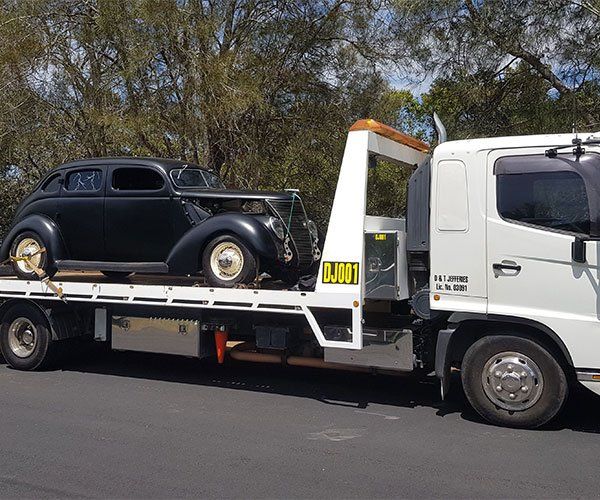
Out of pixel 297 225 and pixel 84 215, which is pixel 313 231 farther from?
pixel 84 215

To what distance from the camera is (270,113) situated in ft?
41.8

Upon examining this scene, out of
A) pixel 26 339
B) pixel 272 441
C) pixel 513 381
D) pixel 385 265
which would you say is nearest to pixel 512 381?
pixel 513 381

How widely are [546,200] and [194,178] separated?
165 inches

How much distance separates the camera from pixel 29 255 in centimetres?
851

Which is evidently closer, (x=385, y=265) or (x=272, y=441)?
(x=272, y=441)

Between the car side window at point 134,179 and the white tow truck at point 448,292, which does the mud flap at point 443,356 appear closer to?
the white tow truck at point 448,292

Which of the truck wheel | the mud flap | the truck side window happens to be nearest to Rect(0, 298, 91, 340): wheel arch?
the mud flap

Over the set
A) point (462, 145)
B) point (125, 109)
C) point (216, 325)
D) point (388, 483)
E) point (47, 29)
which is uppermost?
point (47, 29)

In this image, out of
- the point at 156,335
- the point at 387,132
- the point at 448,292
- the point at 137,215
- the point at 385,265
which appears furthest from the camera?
the point at 137,215

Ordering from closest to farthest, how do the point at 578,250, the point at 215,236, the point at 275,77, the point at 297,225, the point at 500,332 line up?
1. the point at 578,250
2. the point at 500,332
3. the point at 215,236
4. the point at 297,225
5. the point at 275,77

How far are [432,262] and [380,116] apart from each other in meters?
7.20

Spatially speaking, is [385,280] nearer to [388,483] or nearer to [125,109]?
[388,483]

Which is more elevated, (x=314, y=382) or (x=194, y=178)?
(x=194, y=178)

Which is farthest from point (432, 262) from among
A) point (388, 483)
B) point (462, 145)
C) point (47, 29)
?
point (47, 29)
